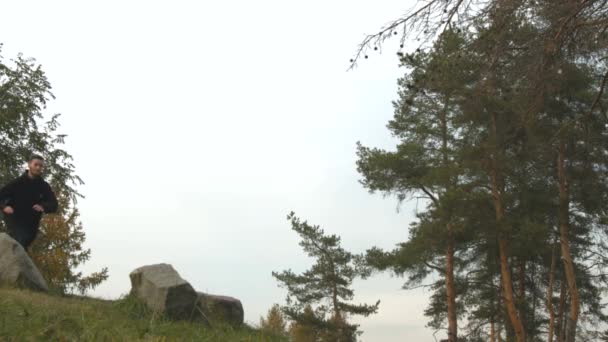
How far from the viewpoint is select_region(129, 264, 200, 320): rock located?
353 inches

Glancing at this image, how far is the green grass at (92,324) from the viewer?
19.6 feet

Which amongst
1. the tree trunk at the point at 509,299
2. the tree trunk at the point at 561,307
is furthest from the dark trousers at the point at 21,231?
the tree trunk at the point at 561,307

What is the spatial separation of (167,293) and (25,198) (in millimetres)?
3022

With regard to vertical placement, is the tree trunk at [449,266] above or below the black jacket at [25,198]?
above

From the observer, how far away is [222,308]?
32.3ft

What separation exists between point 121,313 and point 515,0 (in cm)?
666

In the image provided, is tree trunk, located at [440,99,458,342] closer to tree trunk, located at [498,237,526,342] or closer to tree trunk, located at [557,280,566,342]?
tree trunk, located at [498,237,526,342]

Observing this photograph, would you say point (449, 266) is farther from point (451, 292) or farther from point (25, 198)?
point (25, 198)

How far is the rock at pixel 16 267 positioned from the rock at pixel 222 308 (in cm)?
262

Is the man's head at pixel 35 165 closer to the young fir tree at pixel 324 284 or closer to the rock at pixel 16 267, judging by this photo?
the rock at pixel 16 267

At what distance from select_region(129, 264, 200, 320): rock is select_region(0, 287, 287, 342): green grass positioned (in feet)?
0.64

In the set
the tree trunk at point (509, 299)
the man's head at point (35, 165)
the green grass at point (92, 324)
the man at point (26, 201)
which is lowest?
the green grass at point (92, 324)

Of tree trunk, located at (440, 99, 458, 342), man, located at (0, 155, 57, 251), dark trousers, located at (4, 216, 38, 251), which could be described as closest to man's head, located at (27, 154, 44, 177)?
man, located at (0, 155, 57, 251)

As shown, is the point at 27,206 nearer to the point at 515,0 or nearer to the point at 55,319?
the point at 55,319
